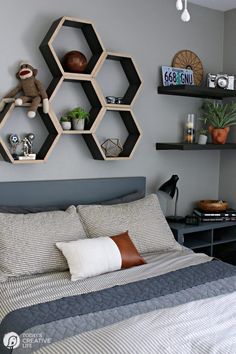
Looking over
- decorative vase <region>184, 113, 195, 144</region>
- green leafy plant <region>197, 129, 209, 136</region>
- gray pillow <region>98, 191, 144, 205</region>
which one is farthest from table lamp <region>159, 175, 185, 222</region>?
green leafy plant <region>197, 129, 209, 136</region>

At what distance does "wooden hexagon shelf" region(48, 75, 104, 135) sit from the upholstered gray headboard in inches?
16.3

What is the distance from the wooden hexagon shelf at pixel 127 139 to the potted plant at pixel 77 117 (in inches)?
4.5

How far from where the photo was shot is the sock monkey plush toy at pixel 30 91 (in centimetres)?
286

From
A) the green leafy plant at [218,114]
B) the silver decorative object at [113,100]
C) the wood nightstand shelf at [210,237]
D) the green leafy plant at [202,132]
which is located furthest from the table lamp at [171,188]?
the silver decorative object at [113,100]

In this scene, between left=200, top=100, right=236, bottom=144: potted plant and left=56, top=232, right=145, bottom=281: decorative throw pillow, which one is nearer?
left=56, top=232, right=145, bottom=281: decorative throw pillow

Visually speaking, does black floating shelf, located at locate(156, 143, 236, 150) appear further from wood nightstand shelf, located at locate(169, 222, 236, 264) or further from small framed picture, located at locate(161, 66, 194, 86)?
wood nightstand shelf, located at locate(169, 222, 236, 264)

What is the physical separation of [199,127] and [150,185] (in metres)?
0.77

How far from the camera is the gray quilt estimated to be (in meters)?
1.83

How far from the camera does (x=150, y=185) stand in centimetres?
371

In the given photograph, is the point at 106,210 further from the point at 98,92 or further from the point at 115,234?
the point at 98,92

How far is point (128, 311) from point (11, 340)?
1.77ft

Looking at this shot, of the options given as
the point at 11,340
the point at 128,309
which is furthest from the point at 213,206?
the point at 11,340

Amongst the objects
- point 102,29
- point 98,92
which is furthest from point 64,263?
point 102,29

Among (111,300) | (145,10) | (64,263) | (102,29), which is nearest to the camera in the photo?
(111,300)
